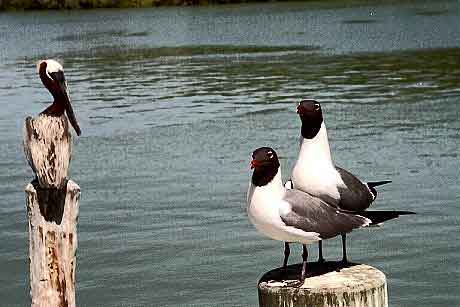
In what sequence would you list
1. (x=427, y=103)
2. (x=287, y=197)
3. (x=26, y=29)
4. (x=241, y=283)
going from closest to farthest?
(x=287, y=197) < (x=241, y=283) < (x=427, y=103) < (x=26, y=29)

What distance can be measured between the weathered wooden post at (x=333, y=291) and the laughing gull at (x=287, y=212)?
170mm

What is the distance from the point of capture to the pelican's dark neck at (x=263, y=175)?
584 centimetres

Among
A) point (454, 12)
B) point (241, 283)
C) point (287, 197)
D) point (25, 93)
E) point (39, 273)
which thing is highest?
point (454, 12)

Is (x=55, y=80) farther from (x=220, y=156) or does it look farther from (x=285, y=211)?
(x=220, y=156)

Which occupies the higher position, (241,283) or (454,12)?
(454,12)

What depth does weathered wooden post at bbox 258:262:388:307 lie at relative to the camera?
5.41m

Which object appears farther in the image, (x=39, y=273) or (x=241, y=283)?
(x=241, y=283)

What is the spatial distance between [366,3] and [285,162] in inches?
2582

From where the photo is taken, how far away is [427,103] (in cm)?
2227

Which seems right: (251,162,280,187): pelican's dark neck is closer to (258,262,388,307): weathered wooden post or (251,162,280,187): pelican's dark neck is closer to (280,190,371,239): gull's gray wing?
(280,190,371,239): gull's gray wing

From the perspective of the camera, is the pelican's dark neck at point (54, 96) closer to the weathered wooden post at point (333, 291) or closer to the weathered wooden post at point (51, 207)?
the weathered wooden post at point (51, 207)

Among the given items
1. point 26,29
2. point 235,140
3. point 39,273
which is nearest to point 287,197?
point 39,273

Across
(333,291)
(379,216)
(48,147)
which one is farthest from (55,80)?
(333,291)

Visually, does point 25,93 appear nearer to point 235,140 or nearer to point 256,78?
point 256,78
